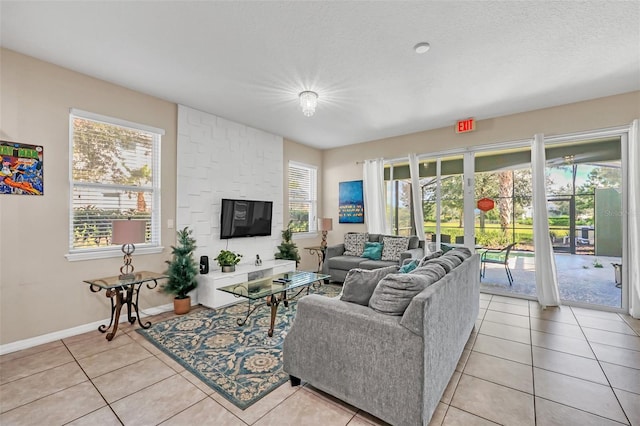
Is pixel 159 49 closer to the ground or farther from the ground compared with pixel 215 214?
farther from the ground

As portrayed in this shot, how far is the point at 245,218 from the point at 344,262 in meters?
1.89

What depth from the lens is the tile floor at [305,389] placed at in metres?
1.83

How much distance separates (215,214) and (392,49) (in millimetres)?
3331

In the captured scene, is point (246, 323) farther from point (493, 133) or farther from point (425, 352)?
point (493, 133)

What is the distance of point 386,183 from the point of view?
583 cm

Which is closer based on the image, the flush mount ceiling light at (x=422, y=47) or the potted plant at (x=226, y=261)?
the flush mount ceiling light at (x=422, y=47)

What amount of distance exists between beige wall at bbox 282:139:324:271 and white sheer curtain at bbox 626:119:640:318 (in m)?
4.62

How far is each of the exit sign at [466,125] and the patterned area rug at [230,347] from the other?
12.7ft

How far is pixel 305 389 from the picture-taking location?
2109mm

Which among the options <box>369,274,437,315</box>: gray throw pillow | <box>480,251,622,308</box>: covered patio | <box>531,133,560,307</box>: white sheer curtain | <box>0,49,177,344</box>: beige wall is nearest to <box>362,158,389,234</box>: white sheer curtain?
<box>480,251,622,308</box>: covered patio

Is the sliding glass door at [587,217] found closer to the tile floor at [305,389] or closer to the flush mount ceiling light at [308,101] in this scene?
the tile floor at [305,389]

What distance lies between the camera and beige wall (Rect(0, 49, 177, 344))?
8.93 ft

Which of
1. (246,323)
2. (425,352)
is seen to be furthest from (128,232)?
(425,352)

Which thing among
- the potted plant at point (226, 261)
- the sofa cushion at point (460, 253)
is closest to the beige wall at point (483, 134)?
the sofa cushion at point (460, 253)
